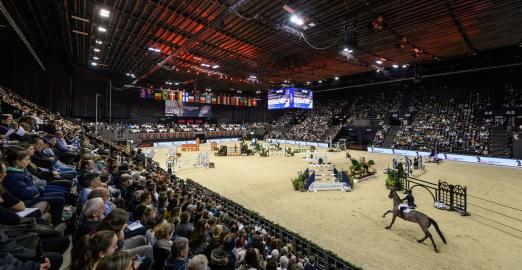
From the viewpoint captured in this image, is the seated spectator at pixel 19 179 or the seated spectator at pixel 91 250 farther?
the seated spectator at pixel 19 179

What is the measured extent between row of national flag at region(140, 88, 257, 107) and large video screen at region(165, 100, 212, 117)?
3.31 m

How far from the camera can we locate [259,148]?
2642cm

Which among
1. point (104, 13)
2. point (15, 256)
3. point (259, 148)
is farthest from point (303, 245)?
point (259, 148)

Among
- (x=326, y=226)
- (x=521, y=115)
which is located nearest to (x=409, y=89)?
(x=521, y=115)

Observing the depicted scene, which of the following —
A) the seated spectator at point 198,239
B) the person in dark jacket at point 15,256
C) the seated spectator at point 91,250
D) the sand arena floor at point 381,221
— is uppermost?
the seated spectator at point 91,250

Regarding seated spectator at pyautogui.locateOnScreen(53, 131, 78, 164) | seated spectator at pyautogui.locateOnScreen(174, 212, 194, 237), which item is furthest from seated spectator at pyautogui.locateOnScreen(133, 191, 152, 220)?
seated spectator at pyautogui.locateOnScreen(53, 131, 78, 164)

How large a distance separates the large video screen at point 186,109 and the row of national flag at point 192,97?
331 centimetres

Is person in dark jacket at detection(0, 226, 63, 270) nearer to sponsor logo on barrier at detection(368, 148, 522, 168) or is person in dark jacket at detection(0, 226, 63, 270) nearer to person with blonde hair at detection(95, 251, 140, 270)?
person with blonde hair at detection(95, 251, 140, 270)

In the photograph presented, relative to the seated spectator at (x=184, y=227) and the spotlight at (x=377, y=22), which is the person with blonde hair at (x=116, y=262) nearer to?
the seated spectator at (x=184, y=227)

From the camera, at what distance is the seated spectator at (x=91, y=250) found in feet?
6.39

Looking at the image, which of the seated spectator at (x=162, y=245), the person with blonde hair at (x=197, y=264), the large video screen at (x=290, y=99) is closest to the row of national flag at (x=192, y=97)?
the large video screen at (x=290, y=99)

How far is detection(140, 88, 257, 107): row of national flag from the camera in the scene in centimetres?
3362

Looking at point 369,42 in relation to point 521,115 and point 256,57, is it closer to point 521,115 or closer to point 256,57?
point 256,57

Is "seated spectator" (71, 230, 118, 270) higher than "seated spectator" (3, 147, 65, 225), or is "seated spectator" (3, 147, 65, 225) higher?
"seated spectator" (3, 147, 65, 225)
